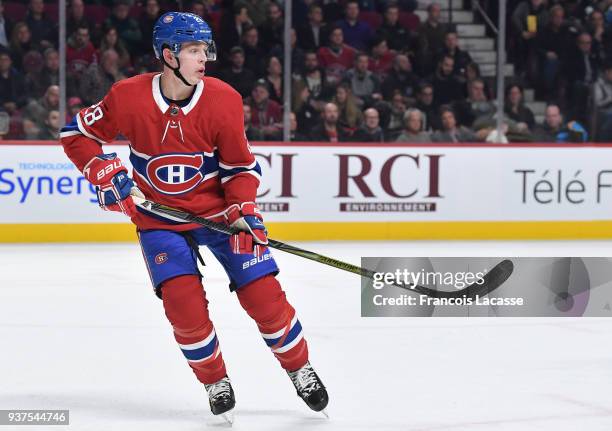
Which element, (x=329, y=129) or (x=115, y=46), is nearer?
(x=115, y=46)

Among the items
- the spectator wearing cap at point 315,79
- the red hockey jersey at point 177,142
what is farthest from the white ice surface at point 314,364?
the spectator wearing cap at point 315,79

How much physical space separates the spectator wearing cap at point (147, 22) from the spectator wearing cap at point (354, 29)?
4.32 ft

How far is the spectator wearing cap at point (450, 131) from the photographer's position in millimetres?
8992

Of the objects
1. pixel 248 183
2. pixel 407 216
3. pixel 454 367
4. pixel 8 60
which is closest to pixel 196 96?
pixel 248 183

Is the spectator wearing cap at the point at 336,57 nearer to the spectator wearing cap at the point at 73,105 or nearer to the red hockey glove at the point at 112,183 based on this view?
the spectator wearing cap at the point at 73,105

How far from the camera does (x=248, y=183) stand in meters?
3.59

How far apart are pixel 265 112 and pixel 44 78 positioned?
148cm

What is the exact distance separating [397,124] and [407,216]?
25.6 inches

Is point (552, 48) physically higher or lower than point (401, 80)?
higher

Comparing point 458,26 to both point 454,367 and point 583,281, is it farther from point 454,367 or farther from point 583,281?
point 454,367

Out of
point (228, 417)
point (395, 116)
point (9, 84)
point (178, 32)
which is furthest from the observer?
point (395, 116)

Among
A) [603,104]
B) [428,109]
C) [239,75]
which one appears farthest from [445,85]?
[239,75]

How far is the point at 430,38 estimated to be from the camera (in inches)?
361

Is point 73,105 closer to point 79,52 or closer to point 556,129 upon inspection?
point 79,52
